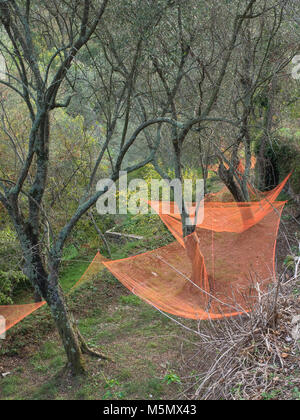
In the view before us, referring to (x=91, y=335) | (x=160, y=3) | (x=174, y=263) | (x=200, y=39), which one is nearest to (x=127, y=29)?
(x=160, y=3)

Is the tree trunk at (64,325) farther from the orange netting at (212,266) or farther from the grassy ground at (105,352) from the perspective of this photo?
the orange netting at (212,266)

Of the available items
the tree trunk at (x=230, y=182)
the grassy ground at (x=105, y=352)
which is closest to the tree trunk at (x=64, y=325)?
the grassy ground at (x=105, y=352)

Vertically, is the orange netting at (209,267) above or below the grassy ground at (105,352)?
above

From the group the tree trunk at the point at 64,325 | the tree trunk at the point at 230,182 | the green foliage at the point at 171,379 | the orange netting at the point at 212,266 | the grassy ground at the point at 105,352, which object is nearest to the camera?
the green foliage at the point at 171,379

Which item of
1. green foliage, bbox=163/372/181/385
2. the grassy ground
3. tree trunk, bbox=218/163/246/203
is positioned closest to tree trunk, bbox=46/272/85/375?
the grassy ground

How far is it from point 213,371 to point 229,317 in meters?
0.81

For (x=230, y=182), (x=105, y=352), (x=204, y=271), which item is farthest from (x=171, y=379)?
(x=230, y=182)

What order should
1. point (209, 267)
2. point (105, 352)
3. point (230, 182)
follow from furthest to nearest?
point (230, 182)
point (209, 267)
point (105, 352)

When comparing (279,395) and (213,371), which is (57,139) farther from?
(279,395)

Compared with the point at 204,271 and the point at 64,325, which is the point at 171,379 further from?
the point at 204,271

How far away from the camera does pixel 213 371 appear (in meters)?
3.07

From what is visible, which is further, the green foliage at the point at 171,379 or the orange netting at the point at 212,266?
the orange netting at the point at 212,266

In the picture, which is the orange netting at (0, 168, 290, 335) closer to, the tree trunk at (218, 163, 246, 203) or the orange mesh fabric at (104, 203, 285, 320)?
the orange mesh fabric at (104, 203, 285, 320)
